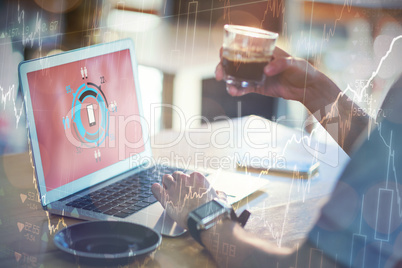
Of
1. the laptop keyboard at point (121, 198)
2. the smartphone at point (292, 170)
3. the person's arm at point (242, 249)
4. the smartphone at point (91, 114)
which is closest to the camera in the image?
the person's arm at point (242, 249)

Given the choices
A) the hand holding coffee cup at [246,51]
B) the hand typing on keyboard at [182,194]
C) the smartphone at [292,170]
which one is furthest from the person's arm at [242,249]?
the smartphone at [292,170]

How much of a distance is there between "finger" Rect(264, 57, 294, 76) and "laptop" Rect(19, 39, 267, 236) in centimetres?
26

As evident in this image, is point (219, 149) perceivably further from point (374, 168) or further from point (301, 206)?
point (374, 168)

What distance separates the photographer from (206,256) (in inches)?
21.9

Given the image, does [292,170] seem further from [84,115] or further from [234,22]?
[84,115]

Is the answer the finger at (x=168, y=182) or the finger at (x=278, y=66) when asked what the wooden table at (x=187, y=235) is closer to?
the finger at (x=168, y=182)

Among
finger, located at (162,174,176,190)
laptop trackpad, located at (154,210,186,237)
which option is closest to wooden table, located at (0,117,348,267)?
laptop trackpad, located at (154,210,186,237)

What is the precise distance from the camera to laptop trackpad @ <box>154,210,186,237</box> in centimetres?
60

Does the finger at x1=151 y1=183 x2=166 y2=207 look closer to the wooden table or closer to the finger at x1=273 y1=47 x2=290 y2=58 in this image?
the wooden table

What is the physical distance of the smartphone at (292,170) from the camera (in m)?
0.95

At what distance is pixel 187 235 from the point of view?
2.00ft

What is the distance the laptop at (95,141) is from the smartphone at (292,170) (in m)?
0.10

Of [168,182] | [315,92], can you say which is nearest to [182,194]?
[168,182]

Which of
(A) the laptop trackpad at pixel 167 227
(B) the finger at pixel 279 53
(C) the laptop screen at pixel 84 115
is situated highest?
(B) the finger at pixel 279 53
